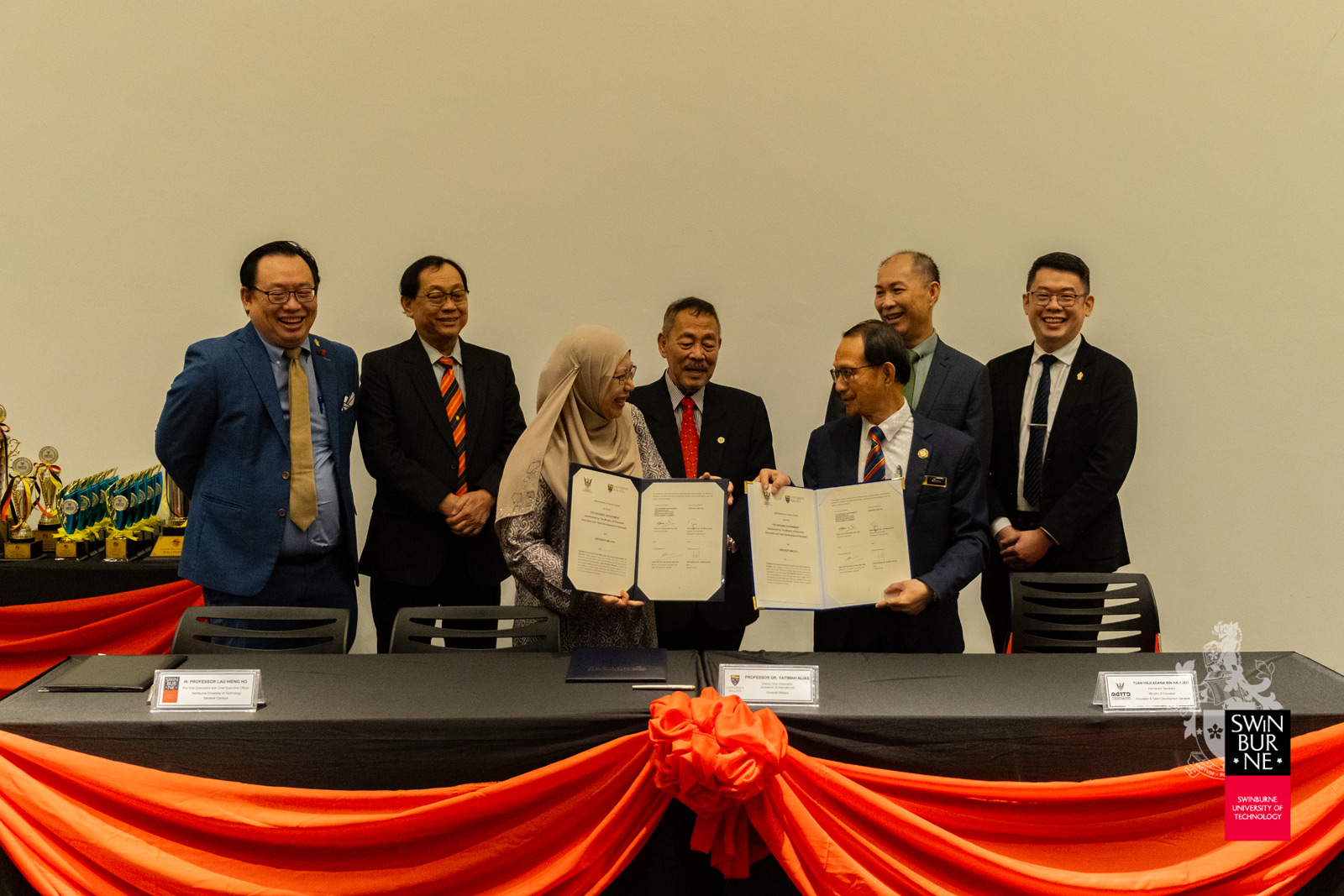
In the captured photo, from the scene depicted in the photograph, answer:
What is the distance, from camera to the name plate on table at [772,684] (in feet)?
6.37

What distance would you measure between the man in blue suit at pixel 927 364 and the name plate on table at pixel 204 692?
79.0 inches

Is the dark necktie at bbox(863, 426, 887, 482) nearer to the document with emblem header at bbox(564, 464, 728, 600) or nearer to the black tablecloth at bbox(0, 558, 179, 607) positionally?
the document with emblem header at bbox(564, 464, 728, 600)

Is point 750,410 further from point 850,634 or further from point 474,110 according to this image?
point 474,110

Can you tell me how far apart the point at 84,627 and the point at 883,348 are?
3.17m

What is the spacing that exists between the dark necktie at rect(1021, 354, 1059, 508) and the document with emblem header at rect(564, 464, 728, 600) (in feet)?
5.00

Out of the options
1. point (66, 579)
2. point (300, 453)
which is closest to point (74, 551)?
point (66, 579)

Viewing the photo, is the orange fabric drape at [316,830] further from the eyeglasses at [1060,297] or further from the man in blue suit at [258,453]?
the eyeglasses at [1060,297]

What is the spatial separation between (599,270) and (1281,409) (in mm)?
3602

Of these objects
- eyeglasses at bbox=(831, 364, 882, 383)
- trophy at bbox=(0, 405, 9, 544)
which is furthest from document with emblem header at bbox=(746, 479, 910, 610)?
trophy at bbox=(0, 405, 9, 544)

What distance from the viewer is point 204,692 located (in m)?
1.88

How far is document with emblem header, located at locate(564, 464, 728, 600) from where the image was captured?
7.47 feet

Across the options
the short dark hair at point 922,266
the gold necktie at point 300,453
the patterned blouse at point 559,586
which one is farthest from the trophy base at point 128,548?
the short dark hair at point 922,266

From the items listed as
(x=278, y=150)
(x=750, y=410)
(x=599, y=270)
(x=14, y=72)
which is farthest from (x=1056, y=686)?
(x=14, y=72)

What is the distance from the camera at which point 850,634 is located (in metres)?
2.64
